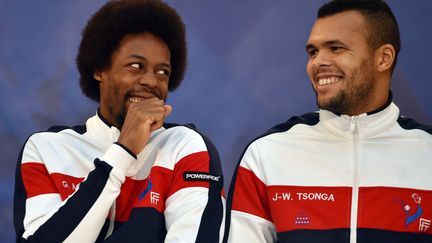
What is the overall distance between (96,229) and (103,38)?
785mm

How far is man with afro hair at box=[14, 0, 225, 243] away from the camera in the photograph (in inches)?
79.9

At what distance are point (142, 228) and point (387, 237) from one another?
790 millimetres

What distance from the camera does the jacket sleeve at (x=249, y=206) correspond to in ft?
7.01

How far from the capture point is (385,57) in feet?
7.73

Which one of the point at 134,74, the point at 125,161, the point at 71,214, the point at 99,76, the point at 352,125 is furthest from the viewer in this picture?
the point at 99,76

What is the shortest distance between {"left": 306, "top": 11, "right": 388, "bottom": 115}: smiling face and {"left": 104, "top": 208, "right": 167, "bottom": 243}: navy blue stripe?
2.27ft

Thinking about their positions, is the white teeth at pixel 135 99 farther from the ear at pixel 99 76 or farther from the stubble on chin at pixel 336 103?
the stubble on chin at pixel 336 103

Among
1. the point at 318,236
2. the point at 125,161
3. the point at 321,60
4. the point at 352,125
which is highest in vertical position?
the point at 321,60

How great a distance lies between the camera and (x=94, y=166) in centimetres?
224

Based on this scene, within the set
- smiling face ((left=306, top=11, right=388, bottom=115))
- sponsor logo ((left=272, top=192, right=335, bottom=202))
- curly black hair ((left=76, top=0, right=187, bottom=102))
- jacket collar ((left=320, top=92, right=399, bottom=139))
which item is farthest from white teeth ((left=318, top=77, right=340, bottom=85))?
curly black hair ((left=76, top=0, right=187, bottom=102))

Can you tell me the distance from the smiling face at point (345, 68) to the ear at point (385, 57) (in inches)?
1.1

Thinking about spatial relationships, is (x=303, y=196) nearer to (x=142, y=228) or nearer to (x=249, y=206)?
(x=249, y=206)

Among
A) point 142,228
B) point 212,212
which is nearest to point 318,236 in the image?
point 212,212

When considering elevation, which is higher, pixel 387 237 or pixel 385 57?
pixel 385 57
